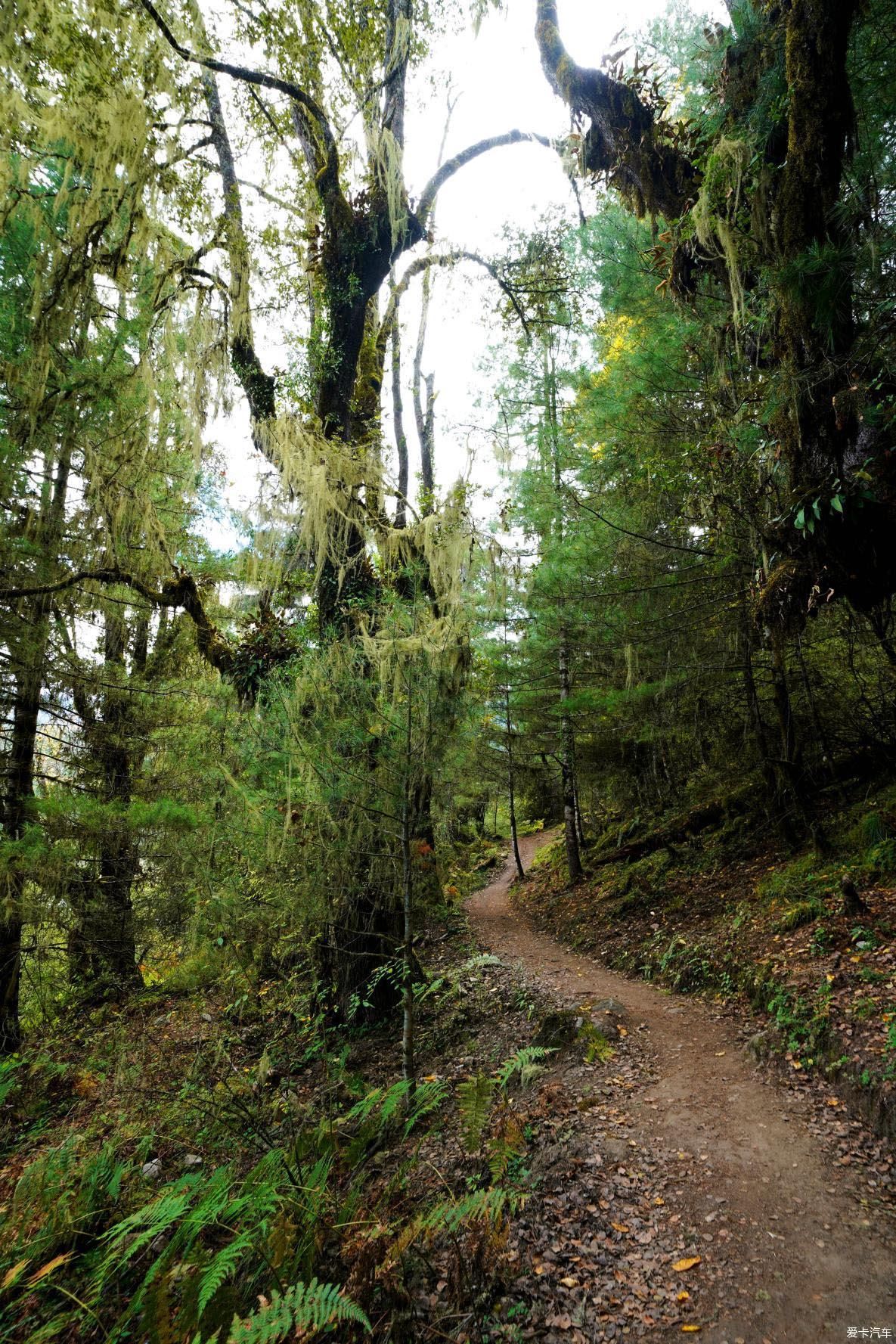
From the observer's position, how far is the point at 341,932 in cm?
627

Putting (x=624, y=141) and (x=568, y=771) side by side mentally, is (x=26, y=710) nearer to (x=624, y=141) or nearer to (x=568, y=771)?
(x=568, y=771)

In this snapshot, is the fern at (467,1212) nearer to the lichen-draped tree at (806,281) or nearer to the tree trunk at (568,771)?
the lichen-draped tree at (806,281)

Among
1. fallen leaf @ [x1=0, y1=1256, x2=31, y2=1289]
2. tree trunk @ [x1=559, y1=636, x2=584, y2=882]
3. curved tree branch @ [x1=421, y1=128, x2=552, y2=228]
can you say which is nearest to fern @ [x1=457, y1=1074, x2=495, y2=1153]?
fallen leaf @ [x1=0, y1=1256, x2=31, y2=1289]

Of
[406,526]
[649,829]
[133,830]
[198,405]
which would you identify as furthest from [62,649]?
[649,829]

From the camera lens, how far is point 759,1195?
334 centimetres

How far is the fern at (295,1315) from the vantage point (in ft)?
8.07

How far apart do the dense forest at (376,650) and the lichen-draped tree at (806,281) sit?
3 cm

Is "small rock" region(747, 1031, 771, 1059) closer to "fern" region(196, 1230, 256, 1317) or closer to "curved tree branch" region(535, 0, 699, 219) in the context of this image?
"fern" region(196, 1230, 256, 1317)

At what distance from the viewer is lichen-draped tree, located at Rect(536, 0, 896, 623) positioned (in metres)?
3.89

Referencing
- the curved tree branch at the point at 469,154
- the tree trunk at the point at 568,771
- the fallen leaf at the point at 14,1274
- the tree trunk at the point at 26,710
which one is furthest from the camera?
the tree trunk at the point at 568,771

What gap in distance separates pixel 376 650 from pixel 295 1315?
412 centimetres

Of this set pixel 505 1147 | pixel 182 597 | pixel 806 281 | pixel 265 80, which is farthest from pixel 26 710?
pixel 806 281

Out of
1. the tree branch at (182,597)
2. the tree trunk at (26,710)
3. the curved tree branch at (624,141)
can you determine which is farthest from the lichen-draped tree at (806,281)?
the tree trunk at (26,710)

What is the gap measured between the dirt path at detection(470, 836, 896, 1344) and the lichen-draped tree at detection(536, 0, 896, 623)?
3.57 metres
